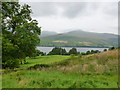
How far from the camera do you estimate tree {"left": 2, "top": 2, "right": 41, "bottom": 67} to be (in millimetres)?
17922

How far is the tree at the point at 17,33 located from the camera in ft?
58.8

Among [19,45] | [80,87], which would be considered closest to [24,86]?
[80,87]

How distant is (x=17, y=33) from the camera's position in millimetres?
18875

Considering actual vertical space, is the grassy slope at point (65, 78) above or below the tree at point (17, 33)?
below

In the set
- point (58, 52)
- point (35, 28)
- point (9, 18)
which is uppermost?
point (9, 18)

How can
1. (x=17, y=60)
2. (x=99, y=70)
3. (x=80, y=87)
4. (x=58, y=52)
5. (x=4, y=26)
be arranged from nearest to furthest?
(x=80, y=87)
(x=99, y=70)
(x=17, y=60)
(x=4, y=26)
(x=58, y=52)

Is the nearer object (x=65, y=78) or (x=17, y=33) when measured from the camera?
(x=65, y=78)

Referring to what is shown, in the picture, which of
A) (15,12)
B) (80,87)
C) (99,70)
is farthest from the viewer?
(15,12)

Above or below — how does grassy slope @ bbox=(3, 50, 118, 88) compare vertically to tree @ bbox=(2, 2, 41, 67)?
below

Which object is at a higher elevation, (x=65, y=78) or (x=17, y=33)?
(x=17, y=33)

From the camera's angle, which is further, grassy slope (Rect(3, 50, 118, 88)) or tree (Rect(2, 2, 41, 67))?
tree (Rect(2, 2, 41, 67))

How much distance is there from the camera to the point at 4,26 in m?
20.1

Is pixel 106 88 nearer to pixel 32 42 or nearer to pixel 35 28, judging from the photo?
pixel 32 42

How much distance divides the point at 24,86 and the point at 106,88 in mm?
5145
